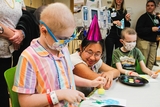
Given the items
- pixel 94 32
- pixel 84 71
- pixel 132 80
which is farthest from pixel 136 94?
pixel 94 32

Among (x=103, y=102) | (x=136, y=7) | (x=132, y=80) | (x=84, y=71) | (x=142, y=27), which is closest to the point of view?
(x=103, y=102)

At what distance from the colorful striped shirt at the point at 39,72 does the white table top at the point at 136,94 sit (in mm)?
251

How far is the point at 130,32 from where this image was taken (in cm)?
203

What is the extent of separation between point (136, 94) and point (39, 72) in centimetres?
74

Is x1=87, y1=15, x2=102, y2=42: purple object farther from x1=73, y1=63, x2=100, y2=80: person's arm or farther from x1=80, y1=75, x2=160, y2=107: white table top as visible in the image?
x1=80, y1=75, x2=160, y2=107: white table top

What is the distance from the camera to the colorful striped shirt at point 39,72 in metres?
0.75

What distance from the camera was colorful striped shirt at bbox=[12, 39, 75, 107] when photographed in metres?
0.75

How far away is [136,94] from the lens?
3.94 feet

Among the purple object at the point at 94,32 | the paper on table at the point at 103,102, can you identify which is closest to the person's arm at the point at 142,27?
the purple object at the point at 94,32

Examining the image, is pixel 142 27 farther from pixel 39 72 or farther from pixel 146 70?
pixel 39 72

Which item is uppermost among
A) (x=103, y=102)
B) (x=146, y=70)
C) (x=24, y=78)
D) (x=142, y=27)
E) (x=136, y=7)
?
(x=136, y=7)

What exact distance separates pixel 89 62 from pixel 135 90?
41 centimetres

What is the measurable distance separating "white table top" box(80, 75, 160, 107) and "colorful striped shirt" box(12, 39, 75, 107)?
25cm

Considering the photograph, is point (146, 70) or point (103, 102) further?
point (146, 70)
